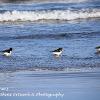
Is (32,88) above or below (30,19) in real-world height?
below

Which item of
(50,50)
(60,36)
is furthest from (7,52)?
(60,36)

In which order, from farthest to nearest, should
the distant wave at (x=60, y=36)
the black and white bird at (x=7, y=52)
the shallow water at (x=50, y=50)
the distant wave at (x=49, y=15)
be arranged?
the distant wave at (x=49, y=15) → the distant wave at (x=60, y=36) → the black and white bird at (x=7, y=52) → the shallow water at (x=50, y=50)

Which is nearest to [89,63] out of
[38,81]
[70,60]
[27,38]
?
[70,60]

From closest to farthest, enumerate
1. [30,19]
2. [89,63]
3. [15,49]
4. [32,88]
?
[32,88], [89,63], [15,49], [30,19]

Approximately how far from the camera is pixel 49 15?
1124 inches

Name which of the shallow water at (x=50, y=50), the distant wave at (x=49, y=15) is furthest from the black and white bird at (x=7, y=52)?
the distant wave at (x=49, y=15)

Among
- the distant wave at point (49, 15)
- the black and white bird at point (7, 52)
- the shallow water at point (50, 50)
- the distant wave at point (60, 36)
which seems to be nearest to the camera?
the shallow water at point (50, 50)

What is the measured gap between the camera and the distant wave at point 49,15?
27891 millimetres

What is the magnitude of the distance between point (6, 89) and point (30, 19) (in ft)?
48.4

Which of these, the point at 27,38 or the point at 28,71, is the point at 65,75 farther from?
the point at 27,38

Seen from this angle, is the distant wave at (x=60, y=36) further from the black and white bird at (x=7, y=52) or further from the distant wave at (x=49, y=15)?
the distant wave at (x=49, y=15)

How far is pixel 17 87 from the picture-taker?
530 inches

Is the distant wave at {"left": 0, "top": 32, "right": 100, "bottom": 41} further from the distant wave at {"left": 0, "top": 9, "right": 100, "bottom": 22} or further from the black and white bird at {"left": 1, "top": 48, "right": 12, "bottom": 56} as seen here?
the distant wave at {"left": 0, "top": 9, "right": 100, "bottom": 22}

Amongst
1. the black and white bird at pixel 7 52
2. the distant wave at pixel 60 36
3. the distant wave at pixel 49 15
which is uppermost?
the distant wave at pixel 49 15
